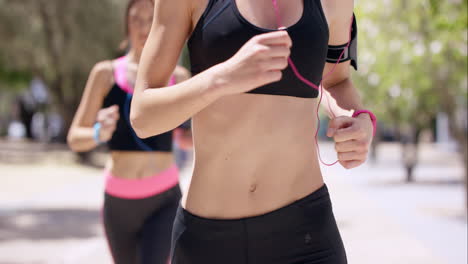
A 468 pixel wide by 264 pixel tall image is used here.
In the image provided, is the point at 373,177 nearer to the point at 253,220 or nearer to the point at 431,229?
the point at 431,229

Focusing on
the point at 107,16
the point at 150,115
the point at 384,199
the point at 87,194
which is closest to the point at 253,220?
the point at 150,115

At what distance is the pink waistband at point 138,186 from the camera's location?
151 inches

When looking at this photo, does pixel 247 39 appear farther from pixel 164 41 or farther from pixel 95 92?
pixel 95 92

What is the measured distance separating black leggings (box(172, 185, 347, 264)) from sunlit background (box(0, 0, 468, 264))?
4558mm

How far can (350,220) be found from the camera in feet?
35.3

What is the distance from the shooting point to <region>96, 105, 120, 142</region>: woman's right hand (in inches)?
144

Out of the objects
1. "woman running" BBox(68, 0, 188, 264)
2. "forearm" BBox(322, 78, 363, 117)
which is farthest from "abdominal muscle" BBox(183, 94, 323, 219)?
"woman running" BBox(68, 0, 188, 264)

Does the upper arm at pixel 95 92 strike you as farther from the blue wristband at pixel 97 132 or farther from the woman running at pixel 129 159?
the blue wristband at pixel 97 132

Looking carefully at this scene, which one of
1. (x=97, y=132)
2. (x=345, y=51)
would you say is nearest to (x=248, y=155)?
(x=345, y=51)

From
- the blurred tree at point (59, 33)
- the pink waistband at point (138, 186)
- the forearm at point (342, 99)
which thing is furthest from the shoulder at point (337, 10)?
the blurred tree at point (59, 33)

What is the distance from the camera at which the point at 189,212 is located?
2.05 meters

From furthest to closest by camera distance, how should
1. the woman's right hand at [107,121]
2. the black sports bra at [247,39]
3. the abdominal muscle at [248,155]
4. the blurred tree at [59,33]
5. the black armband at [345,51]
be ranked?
the blurred tree at [59,33], the woman's right hand at [107,121], the black armband at [345,51], the abdominal muscle at [248,155], the black sports bra at [247,39]

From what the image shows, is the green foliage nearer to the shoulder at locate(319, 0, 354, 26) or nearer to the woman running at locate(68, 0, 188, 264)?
the woman running at locate(68, 0, 188, 264)

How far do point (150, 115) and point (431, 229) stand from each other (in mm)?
8601
